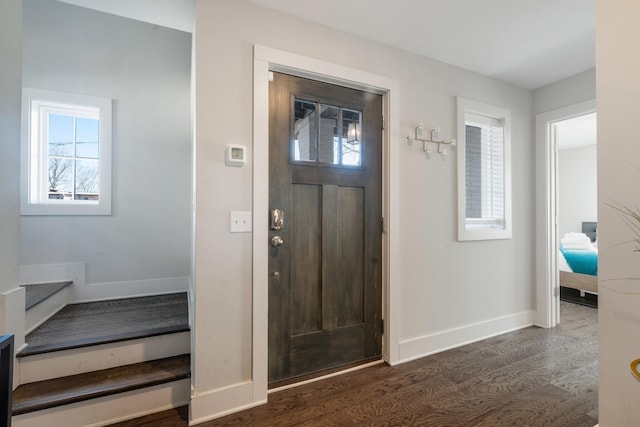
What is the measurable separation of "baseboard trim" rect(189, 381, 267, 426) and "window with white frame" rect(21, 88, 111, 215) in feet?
6.77

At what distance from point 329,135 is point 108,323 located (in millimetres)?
2192

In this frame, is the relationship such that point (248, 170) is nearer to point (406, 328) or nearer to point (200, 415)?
point (200, 415)

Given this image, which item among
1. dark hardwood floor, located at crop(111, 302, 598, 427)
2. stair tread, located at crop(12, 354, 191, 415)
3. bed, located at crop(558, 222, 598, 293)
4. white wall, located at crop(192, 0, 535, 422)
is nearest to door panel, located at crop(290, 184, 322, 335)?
white wall, located at crop(192, 0, 535, 422)

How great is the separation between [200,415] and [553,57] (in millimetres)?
3895

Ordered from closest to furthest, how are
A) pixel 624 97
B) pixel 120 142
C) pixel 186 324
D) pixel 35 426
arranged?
pixel 624 97, pixel 35 426, pixel 186 324, pixel 120 142

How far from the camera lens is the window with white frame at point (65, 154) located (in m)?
2.51

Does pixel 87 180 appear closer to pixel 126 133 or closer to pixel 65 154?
pixel 65 154

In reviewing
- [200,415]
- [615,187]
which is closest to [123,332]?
[200,415]

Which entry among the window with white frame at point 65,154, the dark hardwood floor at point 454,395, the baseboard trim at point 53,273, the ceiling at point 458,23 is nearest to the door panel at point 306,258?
the dark hardwood floor at point 454,395

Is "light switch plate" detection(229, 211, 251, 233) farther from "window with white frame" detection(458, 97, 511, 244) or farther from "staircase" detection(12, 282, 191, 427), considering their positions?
"window with white frame" detection(458, 97, 511, 244)

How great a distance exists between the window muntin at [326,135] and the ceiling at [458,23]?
597 mm

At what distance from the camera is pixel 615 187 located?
1303 mm

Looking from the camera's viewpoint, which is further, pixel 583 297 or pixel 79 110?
pixel 583 297

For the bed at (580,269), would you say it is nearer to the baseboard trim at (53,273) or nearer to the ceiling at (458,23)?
the ceiling at (458,23)
